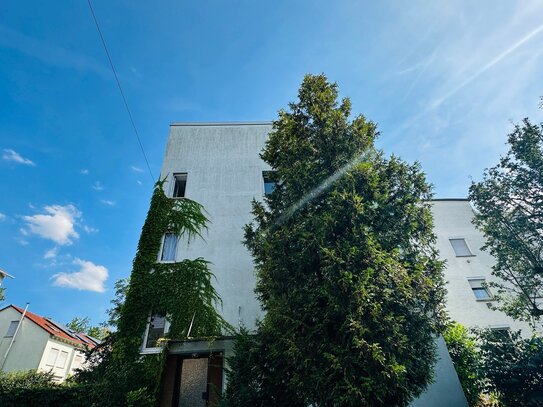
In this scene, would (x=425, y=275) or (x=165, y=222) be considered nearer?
(x=425, y=275)

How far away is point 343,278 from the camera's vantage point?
6.13 m

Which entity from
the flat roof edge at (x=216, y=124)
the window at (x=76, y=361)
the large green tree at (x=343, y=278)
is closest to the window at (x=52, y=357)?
the window at (x=76, y=361)

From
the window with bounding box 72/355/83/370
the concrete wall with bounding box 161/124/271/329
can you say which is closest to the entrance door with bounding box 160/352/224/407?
the concrete wall with bounding box 161/124/271/329

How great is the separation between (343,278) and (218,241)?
8005mm

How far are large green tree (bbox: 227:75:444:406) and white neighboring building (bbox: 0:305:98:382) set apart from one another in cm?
2466

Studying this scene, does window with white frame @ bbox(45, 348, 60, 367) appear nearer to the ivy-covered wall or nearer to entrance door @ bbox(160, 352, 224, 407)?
entrance door @ bbox(160, 352, 224, 407)

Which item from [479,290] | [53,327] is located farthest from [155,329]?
[53,327]

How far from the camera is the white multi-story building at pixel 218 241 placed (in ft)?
32.1

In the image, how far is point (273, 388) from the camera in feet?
22.2

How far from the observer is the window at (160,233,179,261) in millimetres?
12414

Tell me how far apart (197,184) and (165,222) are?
2.91m

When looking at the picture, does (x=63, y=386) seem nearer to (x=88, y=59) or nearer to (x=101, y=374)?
(x=101, y=374)

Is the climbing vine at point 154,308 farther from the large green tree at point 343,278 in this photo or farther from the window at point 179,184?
the large green tree at point 343,278

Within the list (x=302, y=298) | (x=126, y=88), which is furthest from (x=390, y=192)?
(x=126, y=88)
